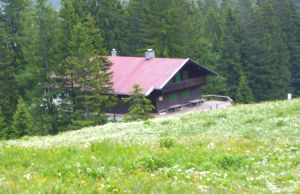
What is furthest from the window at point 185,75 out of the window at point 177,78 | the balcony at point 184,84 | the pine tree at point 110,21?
the pine tree at point 110,21

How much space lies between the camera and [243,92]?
258ft

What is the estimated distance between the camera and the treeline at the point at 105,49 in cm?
5422

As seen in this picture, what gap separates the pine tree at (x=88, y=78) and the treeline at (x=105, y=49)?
0.10 metres

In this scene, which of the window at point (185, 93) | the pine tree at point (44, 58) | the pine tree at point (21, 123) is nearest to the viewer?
the pine tree at point (21, 123)

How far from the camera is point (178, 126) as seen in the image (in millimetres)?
23000

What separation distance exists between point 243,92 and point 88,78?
3237 centimetres

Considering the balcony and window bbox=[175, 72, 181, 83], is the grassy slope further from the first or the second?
window bbox=[175, 72, 181, 83]

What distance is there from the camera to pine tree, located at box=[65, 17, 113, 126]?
51.6m

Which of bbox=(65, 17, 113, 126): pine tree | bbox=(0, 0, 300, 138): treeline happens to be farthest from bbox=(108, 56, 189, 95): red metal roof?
bbox=(0, 0, 300, 138): treeline

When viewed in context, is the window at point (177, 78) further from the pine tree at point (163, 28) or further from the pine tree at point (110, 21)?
the pine tree at point (110, 21)

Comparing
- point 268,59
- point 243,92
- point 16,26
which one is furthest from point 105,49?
point 268,59

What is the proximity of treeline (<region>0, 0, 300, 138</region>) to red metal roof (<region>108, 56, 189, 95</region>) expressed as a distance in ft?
10.7

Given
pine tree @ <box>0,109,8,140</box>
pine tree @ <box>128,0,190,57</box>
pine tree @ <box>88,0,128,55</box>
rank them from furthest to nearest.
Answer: pine tree @ <box>88,0,128,55</box> → pine tree @ <box>128,0,190,57</box> → pine tree @ <box>0,109,8,140</box>

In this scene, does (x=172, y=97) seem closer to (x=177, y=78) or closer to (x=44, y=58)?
(x=177, y=78)
